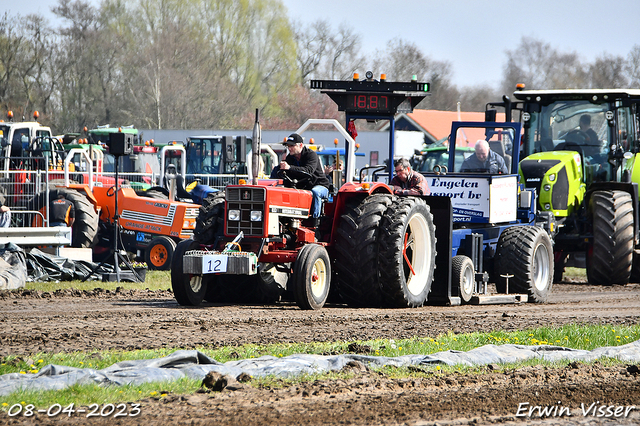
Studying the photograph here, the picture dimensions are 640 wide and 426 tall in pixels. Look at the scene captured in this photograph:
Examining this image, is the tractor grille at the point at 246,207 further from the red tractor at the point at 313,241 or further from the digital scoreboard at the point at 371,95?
the digital scoreboard at the point at 371,95

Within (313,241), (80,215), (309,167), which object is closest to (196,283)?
(313,241)

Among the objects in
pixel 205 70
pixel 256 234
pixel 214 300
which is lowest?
pixel 214 300

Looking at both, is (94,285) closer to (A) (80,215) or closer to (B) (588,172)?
(A) (80,215)

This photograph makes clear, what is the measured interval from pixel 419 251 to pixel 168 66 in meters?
45.4

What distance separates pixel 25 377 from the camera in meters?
5.21

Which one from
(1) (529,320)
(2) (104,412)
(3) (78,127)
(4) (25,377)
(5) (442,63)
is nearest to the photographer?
(2) (104,412)

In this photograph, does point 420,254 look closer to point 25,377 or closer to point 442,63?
point 25,377

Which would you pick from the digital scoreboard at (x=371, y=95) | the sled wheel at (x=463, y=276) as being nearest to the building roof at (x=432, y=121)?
the sled wheel at (x=463, y=276)

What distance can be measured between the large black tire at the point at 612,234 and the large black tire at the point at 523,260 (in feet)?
7.28

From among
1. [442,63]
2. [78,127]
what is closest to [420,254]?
[78,127]

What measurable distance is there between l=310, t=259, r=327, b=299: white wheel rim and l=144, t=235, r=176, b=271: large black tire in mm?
7000

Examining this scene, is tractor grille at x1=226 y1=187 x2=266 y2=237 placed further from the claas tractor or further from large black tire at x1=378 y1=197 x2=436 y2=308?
large black tire at x1=378 y1=197 x2=436 y2=308

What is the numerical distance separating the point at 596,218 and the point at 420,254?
4.90 m

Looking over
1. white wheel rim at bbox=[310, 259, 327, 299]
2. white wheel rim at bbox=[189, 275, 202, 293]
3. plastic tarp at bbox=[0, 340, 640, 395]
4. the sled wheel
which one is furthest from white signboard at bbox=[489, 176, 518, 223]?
plastic tarp at bbox=[0, 340, 640, 395]
